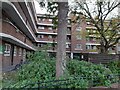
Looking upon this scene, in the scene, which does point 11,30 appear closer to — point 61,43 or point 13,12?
point 13,12

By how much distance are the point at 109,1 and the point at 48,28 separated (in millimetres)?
33784

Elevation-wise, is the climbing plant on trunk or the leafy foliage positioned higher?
the climbing plant on trunk

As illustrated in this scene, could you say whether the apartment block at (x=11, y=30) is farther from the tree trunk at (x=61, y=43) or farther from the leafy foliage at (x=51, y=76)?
the tree trunk at (x=61, y=43)

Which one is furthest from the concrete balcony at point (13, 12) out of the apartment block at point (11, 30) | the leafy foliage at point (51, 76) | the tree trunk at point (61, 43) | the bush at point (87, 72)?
the tree trunk at point (61, 43)

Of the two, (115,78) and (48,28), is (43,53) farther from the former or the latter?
(48,28)

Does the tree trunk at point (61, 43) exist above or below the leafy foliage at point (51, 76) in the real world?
above

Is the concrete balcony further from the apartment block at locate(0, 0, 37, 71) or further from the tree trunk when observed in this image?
the tree trunk

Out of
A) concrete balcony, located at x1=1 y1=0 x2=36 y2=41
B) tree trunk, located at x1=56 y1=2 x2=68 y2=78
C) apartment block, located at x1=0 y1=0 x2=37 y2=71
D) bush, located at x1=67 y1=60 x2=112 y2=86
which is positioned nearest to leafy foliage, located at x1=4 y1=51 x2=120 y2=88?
bush, located at x1=67 y1=60 x2=112 y2=86

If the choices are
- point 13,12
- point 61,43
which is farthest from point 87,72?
point 13,12

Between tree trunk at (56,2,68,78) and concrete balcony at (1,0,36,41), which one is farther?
concrete balcony at (1,0,36,41)

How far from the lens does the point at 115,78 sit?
7.57m

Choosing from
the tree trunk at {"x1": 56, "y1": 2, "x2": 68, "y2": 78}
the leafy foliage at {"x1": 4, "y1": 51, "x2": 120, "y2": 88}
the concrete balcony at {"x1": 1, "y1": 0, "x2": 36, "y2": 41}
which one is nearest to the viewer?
the leafy foliage at {"x1": 4, "y1": 51, "x2": 120, "y2": 88}

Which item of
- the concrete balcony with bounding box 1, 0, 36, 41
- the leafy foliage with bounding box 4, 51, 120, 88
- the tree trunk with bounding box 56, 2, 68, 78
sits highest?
the concrete balcony with bounding box 1, 0, 36, 41

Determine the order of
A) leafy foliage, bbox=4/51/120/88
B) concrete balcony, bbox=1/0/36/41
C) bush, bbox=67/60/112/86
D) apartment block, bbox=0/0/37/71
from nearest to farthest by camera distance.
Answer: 1. leafy foliage, bbox=4/51/120/88
2. bush, bbox=67/60/112/86
3. concrete balcony, bbox=1/0/36/41
4. apartment block, bbox=0/0/37/71
